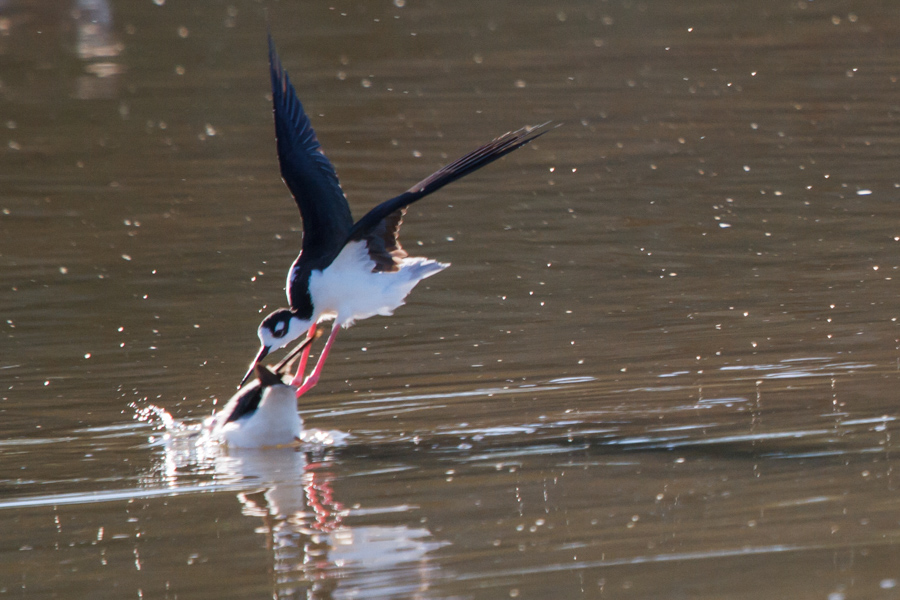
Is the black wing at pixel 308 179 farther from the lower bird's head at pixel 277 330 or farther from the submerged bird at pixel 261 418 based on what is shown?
the submerged bird at pixel 261 418

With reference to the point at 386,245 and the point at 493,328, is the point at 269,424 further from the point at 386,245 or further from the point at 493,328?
the point at 493,328

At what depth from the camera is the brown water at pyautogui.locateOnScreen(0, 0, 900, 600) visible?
504 cm

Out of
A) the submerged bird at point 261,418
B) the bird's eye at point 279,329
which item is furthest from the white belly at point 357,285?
the submerged bird at point 261,418

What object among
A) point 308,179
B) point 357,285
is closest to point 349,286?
point 357,285

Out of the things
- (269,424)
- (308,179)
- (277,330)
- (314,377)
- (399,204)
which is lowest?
(269,424)

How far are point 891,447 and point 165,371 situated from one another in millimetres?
3617

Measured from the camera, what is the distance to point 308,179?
25.5 ft

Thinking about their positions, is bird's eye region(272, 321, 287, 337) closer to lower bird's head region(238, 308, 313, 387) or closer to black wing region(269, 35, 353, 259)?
lower bird's head region(238, 308, 313, 387)

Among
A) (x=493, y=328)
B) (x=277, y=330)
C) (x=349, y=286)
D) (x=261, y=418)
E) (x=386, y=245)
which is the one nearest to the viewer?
(x=261, y=418)

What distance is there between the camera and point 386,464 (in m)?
6.12

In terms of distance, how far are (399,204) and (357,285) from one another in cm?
80

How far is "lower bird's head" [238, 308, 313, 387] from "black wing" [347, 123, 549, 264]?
0.45 meters

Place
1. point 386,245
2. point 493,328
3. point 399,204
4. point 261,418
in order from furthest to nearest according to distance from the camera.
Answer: point 493,328, point 386,245, point 399,204, point 261,418

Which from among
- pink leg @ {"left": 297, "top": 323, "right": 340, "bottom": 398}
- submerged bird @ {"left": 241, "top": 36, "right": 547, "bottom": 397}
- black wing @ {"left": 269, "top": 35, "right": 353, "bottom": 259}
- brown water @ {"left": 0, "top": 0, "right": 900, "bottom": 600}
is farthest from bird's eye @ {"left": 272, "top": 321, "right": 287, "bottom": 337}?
black wing @ {"left": 269, "top": 35, "right": 353, "bottom": 259}
